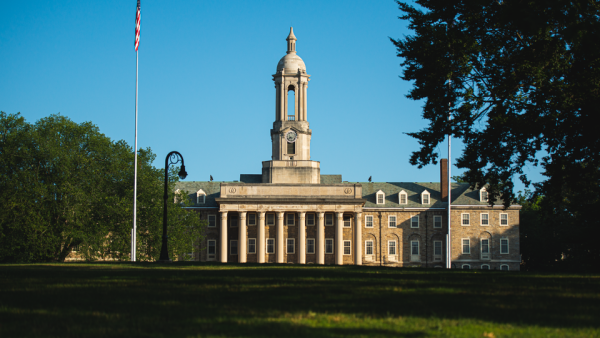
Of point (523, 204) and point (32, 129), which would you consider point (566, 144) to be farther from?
point (523, 204)

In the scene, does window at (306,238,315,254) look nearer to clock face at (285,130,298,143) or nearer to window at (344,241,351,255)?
window at (344,241,351,255)

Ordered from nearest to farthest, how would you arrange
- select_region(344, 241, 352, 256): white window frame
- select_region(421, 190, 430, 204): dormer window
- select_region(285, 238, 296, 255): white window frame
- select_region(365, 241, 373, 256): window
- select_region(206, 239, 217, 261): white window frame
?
select_region(344, 241, 352, 256): white window frame, select_region(285, 238, 296, 255): white window frame, select_region(206, 239, 217, 261): white window frame, select_region(365, 241, 373, 256): window, select_region(421, 190, 430, 204): dormer window

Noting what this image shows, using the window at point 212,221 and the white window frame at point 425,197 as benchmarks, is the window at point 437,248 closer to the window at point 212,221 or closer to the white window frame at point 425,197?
the white window frame at point 425,197

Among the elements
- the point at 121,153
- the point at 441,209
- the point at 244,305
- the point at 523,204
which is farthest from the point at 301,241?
the point at 244,305

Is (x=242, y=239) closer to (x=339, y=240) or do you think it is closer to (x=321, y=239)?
(x=321, y=239)

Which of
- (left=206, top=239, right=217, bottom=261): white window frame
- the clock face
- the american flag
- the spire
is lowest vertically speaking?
(left=206, top=239, right=217, bottom=261): white window frame

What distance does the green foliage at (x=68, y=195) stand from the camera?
5800 cm

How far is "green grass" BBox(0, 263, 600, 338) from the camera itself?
401 inches

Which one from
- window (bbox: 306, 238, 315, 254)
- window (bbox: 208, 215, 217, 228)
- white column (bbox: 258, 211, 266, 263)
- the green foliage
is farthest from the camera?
window (bbox: 208, 215, 217, 228)

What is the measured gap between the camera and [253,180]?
88250 mm

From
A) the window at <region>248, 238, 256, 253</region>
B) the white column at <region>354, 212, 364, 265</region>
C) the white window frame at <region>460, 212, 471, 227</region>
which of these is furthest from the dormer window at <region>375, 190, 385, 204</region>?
the window at <region>248, 238, 256, 253</region>

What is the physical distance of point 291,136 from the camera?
84.4 m

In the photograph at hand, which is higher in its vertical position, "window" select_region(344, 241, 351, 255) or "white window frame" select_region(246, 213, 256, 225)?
"white window frame" select_region(246, 213, 256, 225)

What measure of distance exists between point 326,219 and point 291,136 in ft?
38.0
